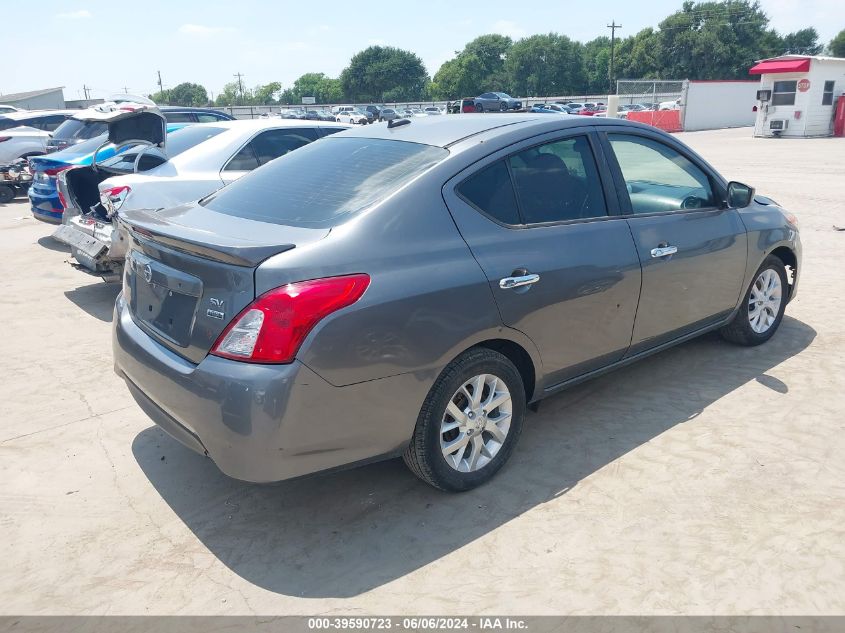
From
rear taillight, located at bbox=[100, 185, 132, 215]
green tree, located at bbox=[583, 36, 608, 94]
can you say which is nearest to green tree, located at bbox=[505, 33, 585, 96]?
green tree, located at bbox=[583, 36, 608, 94]

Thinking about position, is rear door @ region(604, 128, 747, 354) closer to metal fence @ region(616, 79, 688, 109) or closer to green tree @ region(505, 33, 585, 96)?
metal fence @ region(616, 79, 688, 109)

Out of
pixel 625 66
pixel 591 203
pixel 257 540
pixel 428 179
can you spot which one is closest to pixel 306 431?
pixel 257 540

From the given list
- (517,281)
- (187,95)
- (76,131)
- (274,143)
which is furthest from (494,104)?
(187,95)

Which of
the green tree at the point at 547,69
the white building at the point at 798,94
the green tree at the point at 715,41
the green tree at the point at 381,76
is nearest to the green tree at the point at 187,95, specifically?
the green tree at the point at 381,76

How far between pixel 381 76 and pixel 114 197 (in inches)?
4438

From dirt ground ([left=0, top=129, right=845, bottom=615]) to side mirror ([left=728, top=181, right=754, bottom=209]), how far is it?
1.15 metres

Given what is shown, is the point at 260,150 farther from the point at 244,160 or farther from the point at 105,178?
the point at 105,178

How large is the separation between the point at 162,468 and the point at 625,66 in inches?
3852

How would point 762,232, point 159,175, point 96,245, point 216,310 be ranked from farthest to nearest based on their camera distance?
1. point 159,175
2. point 96,245
3. point 762,232
4. point 216,310

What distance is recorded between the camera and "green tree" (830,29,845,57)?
90.4m

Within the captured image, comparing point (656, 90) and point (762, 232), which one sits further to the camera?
point (656, 90)

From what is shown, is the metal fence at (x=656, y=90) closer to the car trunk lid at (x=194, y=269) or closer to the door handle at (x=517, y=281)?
the door handle at (x=517, y=281)

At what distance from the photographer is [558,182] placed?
360 centimetres
